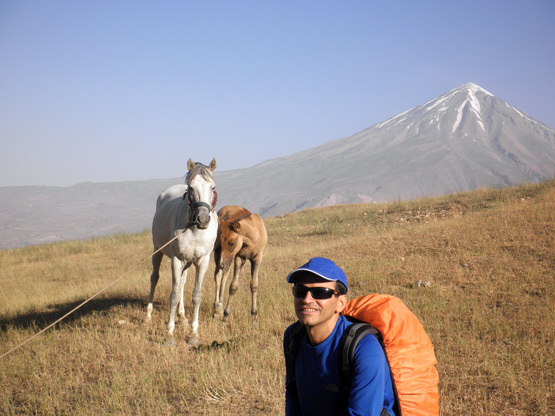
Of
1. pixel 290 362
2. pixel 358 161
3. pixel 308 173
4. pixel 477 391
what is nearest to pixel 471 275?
pixel 477 391

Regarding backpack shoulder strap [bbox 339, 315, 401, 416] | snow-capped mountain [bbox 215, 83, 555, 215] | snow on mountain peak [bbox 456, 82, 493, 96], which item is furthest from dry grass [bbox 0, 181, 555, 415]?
snow on mountain peak [bbox 456, 82, 493, 96]

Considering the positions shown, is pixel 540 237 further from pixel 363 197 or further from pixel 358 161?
pixel 358 161

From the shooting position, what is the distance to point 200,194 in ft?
19.0

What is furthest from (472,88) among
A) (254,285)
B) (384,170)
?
(254,285)

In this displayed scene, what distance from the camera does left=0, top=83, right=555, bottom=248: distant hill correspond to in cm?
13050

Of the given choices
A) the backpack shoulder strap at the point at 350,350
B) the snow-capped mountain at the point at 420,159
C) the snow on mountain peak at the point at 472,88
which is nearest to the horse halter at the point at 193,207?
the backpack shoulder strap at the point at 350,350

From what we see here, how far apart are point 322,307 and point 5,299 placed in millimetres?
10034

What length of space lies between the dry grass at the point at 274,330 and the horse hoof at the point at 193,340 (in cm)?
11

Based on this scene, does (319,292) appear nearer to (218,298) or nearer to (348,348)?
(348,348)

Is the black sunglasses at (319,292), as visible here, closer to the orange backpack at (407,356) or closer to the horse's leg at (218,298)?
the orange backpack at (407,356)

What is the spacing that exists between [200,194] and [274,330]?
233 centimetres

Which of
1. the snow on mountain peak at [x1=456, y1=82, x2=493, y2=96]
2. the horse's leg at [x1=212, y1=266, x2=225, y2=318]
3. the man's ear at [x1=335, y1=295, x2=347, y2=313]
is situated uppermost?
the snow on mountain peak at [x1=456, y1=82, x2=493, y2=96]

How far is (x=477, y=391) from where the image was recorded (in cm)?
417

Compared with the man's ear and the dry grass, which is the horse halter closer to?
the dry grass
